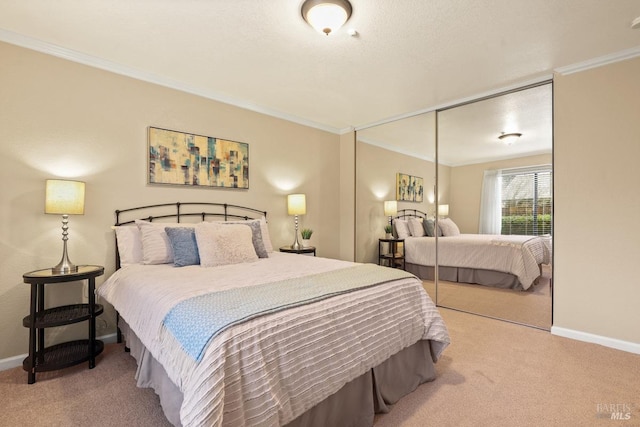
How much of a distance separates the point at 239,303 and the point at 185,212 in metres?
A: 2.09

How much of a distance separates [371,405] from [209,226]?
1923 mm

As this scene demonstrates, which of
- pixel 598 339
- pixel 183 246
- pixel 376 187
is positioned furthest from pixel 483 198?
pixel 183 246

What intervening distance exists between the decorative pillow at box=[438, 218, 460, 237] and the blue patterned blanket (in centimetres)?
208

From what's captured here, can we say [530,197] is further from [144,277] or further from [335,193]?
[144,277]

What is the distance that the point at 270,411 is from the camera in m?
1.21

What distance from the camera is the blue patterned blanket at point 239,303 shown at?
4.14 feet

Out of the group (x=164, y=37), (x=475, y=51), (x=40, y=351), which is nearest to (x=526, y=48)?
(x=475, y=51)

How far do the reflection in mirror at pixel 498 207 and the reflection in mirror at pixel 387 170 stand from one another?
0.16 m

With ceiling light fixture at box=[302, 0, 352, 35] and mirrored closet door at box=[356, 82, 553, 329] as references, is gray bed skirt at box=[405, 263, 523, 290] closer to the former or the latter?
mirrored closet door at box=[356, 82, 553, 329]

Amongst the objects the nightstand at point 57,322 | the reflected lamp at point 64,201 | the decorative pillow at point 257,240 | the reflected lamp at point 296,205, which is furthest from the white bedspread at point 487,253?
the reflected lamp at point 64,201

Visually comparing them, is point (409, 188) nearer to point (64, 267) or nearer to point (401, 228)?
point (401, 228)

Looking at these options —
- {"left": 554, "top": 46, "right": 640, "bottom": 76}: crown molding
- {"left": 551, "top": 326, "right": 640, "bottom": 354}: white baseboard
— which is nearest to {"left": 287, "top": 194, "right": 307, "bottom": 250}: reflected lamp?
{"left": 551, "top": 326, "right": 640, "bottom": 354}: white baseboard

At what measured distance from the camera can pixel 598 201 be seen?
2689mm

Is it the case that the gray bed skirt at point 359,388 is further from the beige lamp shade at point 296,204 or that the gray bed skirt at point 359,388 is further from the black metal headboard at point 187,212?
the beige lamp shade at point 296,204
